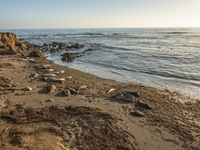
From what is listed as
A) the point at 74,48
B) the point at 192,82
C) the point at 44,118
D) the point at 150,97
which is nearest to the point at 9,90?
the point at 44,118

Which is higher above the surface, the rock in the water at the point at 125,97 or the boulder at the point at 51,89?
the boulder at the point at 51,89

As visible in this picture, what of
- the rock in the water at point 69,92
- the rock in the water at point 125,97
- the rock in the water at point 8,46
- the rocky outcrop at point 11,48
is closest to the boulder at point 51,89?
the rock in the water at point 69,92

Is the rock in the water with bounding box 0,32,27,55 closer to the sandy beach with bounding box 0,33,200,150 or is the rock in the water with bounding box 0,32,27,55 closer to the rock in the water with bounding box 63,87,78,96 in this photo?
the sandy beach with bounding box 0,33,200,150

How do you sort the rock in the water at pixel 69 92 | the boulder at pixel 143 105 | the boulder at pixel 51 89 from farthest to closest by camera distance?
1. the boulder at pixel 51 89
2. the rock in the water at pixel 69 92
3. the boulder at pixel 143 105

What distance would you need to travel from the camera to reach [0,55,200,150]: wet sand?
6.80m

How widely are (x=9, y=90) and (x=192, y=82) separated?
10.5m

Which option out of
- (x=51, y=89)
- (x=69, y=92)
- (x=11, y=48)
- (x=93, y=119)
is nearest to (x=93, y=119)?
(x=93, y=119)

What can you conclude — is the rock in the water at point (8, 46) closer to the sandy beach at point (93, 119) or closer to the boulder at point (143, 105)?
the sandy beach at point (93, 119)

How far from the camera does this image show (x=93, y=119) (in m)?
8.14

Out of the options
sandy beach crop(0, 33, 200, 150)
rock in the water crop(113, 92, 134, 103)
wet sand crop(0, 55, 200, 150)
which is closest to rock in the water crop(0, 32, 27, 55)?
wet sand crop(0, 55, 200, 150)

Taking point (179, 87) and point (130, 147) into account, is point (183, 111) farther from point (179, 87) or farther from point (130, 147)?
point (179, 87)

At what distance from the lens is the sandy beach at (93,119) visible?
6.79 m

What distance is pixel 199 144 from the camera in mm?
7137

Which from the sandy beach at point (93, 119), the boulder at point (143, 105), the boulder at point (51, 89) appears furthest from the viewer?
the boulder at point (51, 89)
